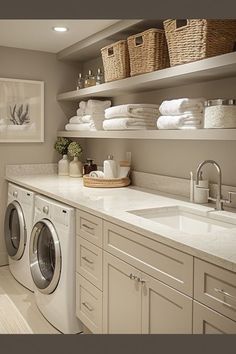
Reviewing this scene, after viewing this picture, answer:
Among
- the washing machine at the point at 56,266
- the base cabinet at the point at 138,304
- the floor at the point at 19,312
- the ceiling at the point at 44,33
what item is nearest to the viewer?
the base cabinet at the point at 138,304

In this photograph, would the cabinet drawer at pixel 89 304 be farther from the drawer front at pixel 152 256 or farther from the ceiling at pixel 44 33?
the ceiling at pixel 44 33

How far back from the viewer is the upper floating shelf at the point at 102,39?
2.53 metres

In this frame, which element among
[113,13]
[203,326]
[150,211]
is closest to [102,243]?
[150,211]

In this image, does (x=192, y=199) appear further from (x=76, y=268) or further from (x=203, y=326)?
(x=203, y=326)

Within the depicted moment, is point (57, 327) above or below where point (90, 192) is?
below

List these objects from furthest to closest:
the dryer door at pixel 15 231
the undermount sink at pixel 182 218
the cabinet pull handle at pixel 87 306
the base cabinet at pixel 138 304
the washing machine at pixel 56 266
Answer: the dryer door at pixel 15 231
the washing machine at pixel 56 266
the cabinet pull handle at pixel 87 306
the undermount sink at pixel 182 218
the base cabinet at pixel 138 304

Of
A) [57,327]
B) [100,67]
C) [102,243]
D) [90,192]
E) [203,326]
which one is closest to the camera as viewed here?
[203,326]

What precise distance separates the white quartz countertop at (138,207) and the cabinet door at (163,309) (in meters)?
0.21

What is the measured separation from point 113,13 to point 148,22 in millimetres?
1635

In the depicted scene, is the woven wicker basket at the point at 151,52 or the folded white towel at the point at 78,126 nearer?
the woven wicker basket at the point at 151,52

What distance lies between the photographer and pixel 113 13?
3.09 feet

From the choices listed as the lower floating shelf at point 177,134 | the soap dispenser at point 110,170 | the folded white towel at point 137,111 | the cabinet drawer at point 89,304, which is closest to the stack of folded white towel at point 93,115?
the lower floating shelf at point 177,134

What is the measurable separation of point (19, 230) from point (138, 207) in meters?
1.56

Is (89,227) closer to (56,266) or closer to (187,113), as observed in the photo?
Result: (56,266)
